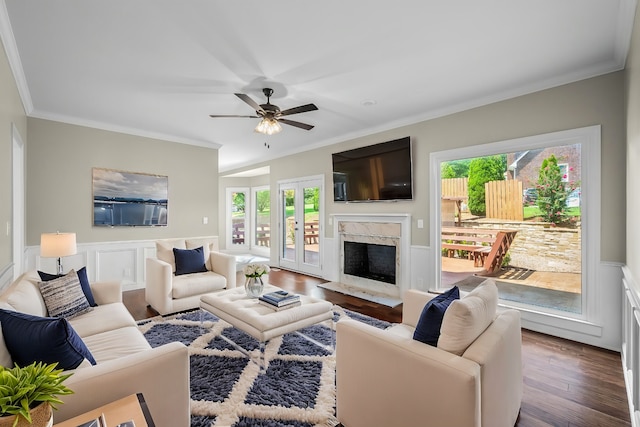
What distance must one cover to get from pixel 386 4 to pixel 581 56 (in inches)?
76.4

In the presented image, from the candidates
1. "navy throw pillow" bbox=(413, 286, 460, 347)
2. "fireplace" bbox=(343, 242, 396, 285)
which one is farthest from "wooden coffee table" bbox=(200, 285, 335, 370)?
"fireplace" bbox=(343, 242, 396, 285)

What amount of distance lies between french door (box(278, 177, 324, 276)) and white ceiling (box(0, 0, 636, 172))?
235cm

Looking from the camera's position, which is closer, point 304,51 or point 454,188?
point 304,51

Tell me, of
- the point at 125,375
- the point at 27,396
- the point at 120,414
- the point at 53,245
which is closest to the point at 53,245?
the point at 53,245

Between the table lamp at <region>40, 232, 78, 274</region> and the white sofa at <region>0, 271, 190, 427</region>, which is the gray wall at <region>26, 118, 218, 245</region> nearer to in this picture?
the table lamp at <region>40, 232, 78, 274</region>

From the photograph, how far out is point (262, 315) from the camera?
2.47 metres

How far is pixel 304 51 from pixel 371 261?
→ 340 centimetres

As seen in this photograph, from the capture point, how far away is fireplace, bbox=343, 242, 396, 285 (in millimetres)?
4699

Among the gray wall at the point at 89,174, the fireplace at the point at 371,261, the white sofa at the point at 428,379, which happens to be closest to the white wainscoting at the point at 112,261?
the gray wall at the point at 89,174

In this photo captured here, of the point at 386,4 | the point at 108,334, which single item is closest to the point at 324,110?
the point at 386,4

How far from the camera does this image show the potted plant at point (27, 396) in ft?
2.57

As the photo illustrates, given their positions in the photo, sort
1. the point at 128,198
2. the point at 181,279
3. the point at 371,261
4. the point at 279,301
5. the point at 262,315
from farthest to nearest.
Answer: the point at 371,261 → the point at 128,198 → the point at 181,279 → the point at 279,301 → the point at 262,315

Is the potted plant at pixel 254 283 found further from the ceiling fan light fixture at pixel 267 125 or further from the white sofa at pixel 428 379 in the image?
the ceiling fan light fixture at pixel 267 125

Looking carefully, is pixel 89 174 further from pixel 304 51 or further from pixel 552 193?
pixel 552 193
